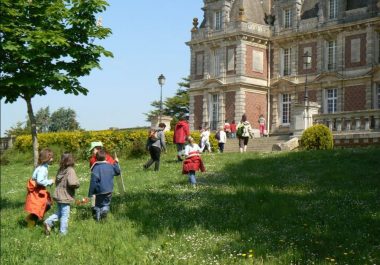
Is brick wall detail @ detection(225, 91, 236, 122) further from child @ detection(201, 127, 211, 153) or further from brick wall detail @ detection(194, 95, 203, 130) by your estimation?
child @ detection(201, 127, 211, 153)

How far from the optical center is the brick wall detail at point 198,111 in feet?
148

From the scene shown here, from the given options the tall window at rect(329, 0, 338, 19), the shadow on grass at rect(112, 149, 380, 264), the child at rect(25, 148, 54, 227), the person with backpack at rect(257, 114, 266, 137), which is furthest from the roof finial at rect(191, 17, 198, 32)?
the child at rect(25, 148, 54, 227)

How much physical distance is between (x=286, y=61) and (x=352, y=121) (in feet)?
61.8

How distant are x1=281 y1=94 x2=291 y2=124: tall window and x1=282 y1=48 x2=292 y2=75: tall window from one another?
1.80 meters

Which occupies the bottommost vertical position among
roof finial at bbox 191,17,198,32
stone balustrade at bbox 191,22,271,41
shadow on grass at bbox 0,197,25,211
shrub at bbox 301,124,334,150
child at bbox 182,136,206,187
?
shadow on grass at bbox 0,197,25,211

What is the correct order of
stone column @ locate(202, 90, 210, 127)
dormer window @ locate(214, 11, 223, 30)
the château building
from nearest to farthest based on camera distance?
1. the château building
2. stone column @ locate(202, 90, 210, 127)
3. dormer window @ locate(214, 11, 223, 30)

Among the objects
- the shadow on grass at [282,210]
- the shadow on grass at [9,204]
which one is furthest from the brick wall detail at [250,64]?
the shadow on grass at [9,204]

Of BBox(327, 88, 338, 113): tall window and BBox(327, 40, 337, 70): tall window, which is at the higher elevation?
BBox(327, 40, 337, 70): tall window

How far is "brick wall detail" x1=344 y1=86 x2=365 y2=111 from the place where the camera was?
3812 cm

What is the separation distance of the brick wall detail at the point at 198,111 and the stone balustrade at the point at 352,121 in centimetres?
1881

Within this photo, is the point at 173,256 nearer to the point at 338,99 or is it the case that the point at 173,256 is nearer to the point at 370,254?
the point at 370,254

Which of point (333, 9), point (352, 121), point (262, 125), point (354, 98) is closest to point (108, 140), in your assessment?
point (352, 121)

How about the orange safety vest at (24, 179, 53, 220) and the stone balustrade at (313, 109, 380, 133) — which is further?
the stone balustrade at (313, 109, 380, 133)

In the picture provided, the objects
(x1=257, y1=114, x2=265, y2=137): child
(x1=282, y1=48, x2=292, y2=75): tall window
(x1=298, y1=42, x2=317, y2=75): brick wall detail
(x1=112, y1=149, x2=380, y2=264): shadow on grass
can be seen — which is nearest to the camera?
(x1=112, y1=149, x2=380, y2=264): shadow on grass
